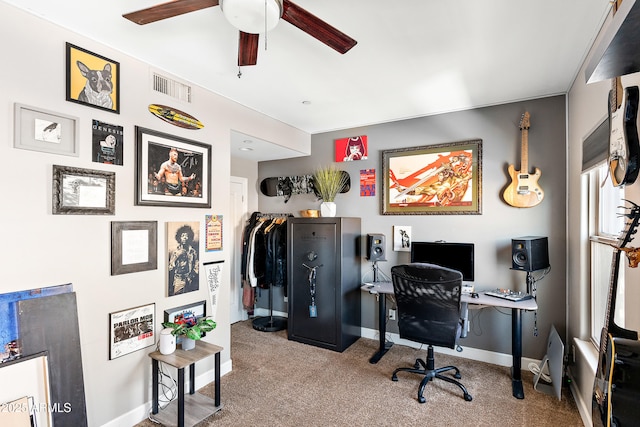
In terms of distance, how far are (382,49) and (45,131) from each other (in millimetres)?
2118

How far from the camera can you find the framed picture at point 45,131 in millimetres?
1720

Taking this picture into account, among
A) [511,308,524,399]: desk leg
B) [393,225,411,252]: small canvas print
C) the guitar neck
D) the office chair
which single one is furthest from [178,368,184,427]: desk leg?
the guitar neck

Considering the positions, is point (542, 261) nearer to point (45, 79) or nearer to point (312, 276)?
point (312, 276)

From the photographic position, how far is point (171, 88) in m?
2.50

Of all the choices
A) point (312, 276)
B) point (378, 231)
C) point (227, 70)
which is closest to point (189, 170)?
point (227, 70)

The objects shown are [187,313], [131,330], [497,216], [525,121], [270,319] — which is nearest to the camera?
[131,330]

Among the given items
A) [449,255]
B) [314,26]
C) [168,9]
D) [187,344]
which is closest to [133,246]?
[187,344]

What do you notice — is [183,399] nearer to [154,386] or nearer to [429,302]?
[154,386]

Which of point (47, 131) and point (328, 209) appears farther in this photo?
point (328, 209)

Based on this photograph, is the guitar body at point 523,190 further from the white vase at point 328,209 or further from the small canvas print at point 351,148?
the white vase at point 328,209

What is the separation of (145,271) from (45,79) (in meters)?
1.31

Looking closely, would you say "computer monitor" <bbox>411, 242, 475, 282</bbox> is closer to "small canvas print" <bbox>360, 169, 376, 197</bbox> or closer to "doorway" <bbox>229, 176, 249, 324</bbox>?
"small canvas print" <bbox>360, 169, 376, 197</bbox>

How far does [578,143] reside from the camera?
253 centimetres

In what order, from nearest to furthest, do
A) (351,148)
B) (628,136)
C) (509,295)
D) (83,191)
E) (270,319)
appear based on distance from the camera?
(628,136) < (83,191) < (509,295) < (351,148) < (270,319)
